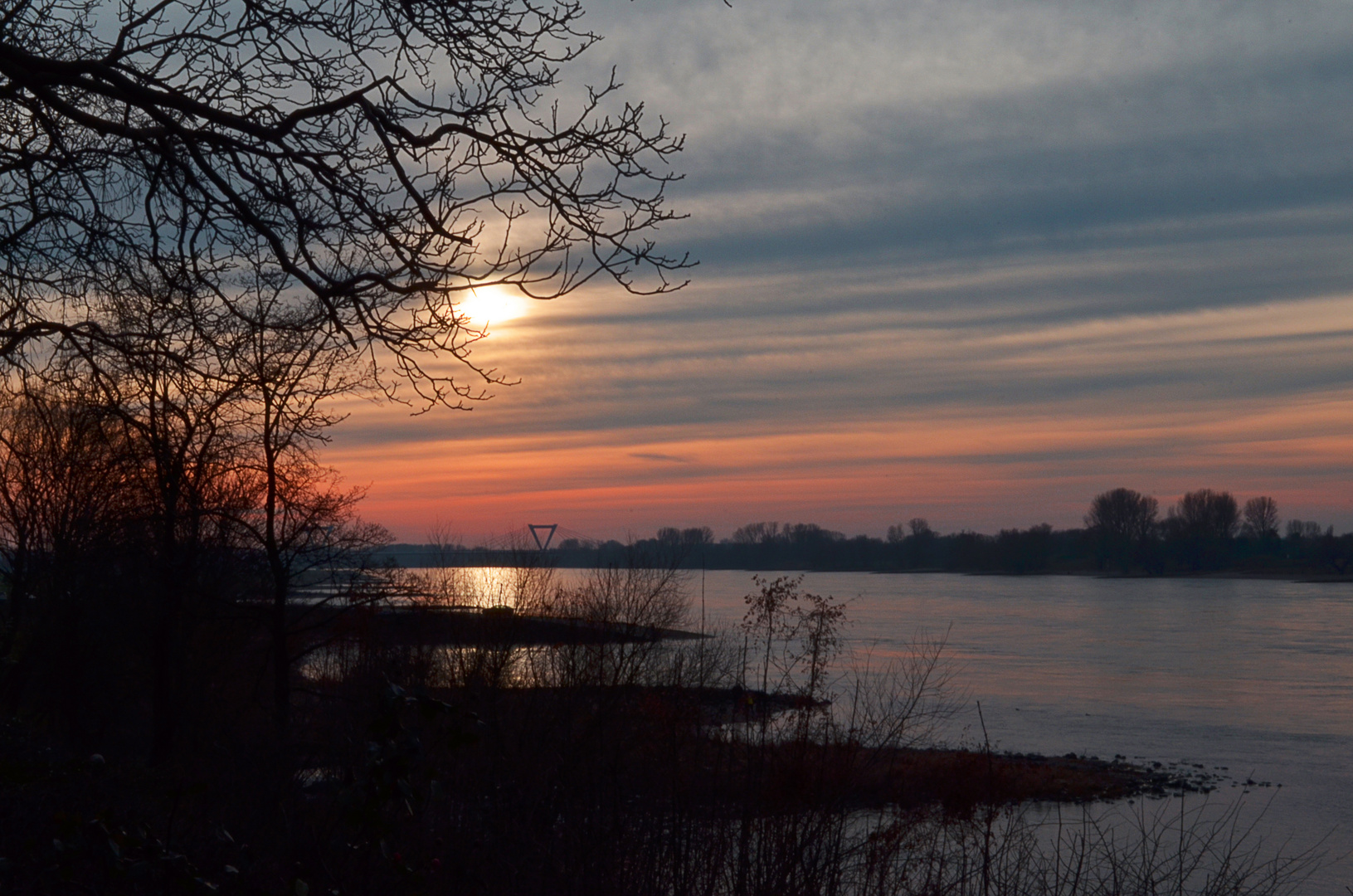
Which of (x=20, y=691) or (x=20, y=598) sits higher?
(x=20, y=598)

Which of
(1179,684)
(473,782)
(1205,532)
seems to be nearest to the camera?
(473,782)

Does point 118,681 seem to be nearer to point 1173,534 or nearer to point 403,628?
point 403,628

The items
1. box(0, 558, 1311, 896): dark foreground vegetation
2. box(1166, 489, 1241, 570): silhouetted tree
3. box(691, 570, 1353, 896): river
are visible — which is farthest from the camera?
box(1166, 489, 1241, 570): silhouetted tree

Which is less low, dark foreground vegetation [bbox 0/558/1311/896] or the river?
dark foreground vegetation [bbox 0/558/1311/896]

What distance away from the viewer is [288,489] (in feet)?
59.5

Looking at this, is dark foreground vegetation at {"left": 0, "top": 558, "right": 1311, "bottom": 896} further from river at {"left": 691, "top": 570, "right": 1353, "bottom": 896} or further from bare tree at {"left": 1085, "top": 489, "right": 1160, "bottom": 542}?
bare tree at {"left": 1085, "top": 489, "right": 1160, "bottom": 542}

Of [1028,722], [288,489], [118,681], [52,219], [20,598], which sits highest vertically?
[52,219]

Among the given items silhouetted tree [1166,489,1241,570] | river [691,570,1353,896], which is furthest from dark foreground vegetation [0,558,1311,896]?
silhouetted tree [1166,489,1241,570]

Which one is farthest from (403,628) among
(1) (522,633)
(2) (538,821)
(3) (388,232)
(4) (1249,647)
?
(4) (1249,647)

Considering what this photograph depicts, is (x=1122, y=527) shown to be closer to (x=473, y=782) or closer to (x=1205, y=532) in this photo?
(x=1205, y=532)

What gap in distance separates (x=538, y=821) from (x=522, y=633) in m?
13.2

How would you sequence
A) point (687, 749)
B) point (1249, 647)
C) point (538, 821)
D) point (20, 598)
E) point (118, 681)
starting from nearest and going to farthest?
point (538, 821)
point (687, 749)
point (20, 598)
point (118, 681)
point (1249, 647)

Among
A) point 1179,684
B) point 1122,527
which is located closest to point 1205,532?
point 1122,527

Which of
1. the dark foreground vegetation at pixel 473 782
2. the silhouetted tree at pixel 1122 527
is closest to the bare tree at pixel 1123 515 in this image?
the silhouetted tree at pixel 1122 527
